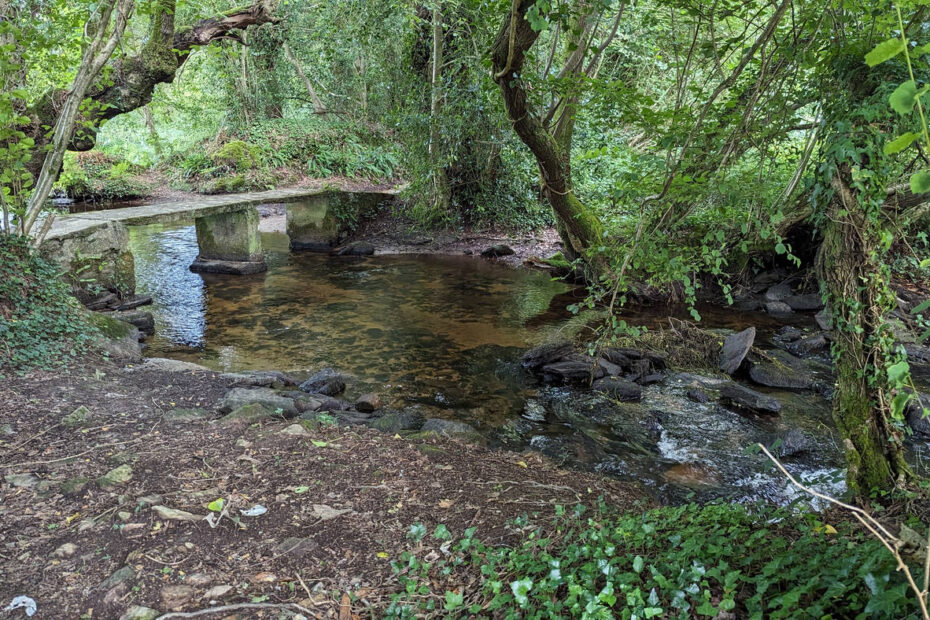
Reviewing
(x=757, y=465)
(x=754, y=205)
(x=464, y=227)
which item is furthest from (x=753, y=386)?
(x=464, y=227)

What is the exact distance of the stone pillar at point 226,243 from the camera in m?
11.6

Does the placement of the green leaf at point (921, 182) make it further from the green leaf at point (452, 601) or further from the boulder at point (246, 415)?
the boulder at point (246, 415)

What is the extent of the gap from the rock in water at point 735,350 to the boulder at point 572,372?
1491 millimetres

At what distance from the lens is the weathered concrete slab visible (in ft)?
26.9

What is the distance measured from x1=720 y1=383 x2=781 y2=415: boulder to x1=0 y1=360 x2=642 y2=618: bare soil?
248cm

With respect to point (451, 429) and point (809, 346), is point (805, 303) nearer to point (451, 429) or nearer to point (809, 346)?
point (809, 346)

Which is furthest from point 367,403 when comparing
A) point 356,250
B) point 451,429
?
point 356,250

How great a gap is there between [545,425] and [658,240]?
2.10 metres

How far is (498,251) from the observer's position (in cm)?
1328

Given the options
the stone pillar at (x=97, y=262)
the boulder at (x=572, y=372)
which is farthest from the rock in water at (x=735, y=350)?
the stone pillar at (x=97, y=262)

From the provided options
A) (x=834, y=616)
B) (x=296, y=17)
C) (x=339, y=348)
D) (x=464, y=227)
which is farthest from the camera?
(x=296, y=17)

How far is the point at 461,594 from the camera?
2504mm

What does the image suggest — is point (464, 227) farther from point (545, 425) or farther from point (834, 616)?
point (834, 616)

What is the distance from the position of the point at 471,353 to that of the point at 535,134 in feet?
9.09
